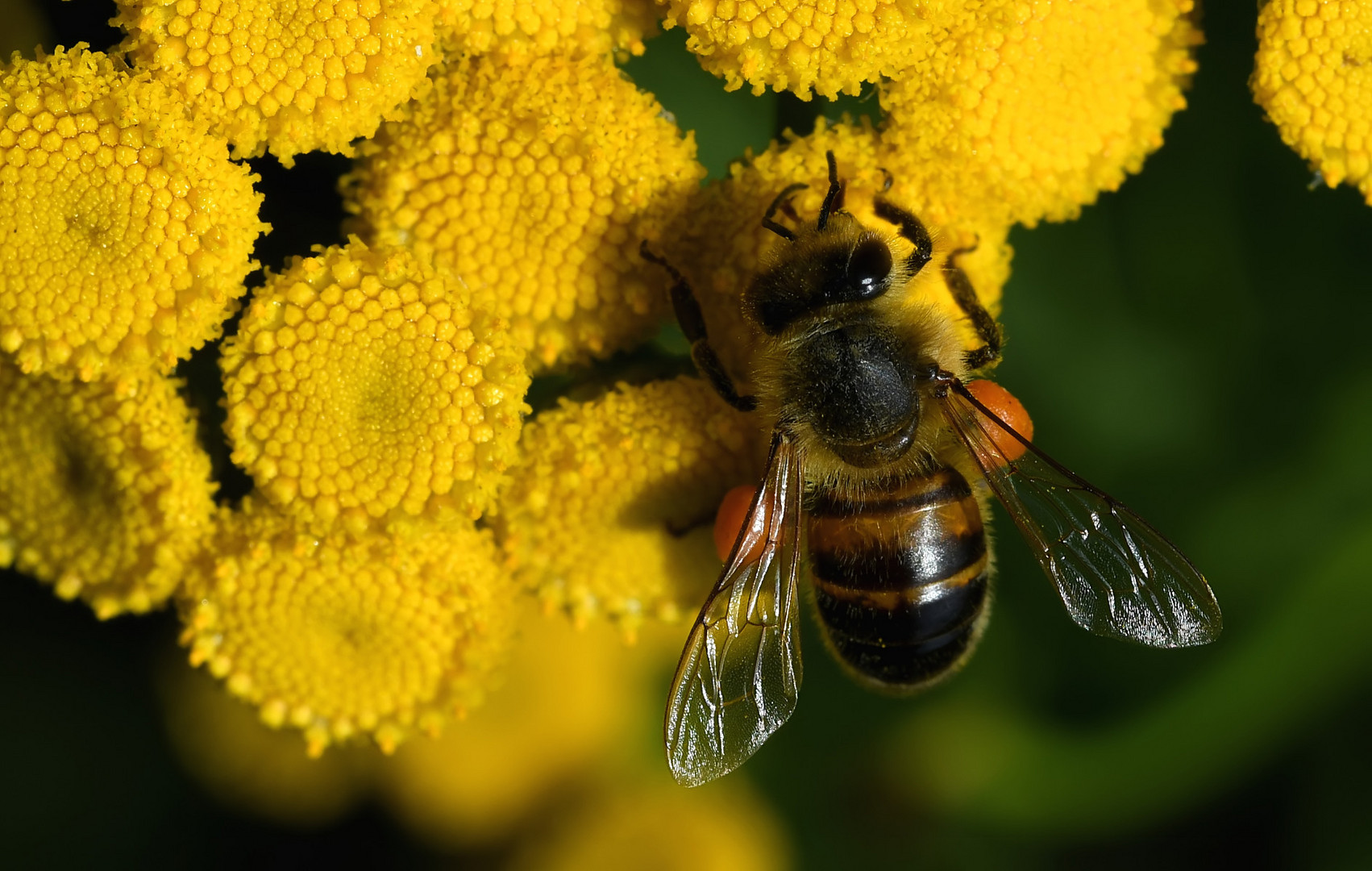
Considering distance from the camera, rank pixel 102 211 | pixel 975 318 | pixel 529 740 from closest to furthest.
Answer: pixel 102 211
pixel 975 318
pixel 529 740

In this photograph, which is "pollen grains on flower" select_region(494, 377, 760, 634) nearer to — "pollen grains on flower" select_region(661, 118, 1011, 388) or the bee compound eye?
"pollen grains on flower" select_region(661, 118, 1011, 388)

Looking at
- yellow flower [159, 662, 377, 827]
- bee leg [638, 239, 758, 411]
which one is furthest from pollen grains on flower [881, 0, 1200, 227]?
yellow flower [159, 662, 377, 827]

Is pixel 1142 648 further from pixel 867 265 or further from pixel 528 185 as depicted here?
pixel 528 185

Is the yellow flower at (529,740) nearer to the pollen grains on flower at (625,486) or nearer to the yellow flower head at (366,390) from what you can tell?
the pollen grains on flower at (625,486)

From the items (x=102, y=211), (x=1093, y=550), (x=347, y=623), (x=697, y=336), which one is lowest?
(x=347, y=623)

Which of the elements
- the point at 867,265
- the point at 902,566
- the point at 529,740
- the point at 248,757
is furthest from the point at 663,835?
the point at 867,265

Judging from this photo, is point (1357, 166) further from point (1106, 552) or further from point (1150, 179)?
point (1106, 552)

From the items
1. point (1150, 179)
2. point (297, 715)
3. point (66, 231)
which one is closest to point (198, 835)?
point (297, 715)
